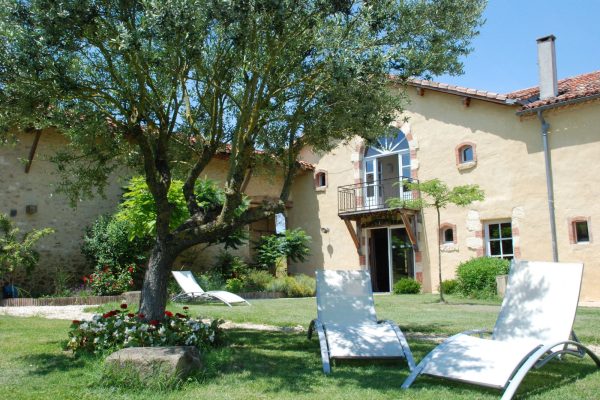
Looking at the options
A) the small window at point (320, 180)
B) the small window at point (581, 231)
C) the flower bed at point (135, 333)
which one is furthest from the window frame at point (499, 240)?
the flower bed at point (135, 333)

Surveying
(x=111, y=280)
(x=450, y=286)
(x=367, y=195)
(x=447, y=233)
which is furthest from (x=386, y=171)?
(x=111, y=280)

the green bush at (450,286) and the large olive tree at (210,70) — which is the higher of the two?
the large olive tree at (210,70)

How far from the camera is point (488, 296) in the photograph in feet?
45.0

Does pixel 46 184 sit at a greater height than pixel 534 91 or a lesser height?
lesser

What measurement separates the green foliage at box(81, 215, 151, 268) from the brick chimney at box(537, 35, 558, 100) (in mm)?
11075

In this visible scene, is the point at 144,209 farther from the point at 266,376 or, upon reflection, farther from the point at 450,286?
the point at 266,376

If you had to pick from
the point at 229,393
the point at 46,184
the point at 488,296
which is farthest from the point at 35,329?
the point at 488,296

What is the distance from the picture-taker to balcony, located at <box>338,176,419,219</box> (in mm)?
17578

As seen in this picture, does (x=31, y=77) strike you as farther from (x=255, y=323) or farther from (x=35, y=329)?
(x=255, y=323)

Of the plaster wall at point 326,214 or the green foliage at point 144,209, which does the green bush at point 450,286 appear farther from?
the green foliage at point 144,209

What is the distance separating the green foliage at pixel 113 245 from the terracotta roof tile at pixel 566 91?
1043 cm

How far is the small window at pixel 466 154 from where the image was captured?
644 inches

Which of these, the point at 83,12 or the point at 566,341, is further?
the point at 83,12

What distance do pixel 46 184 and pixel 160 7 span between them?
1088cm
